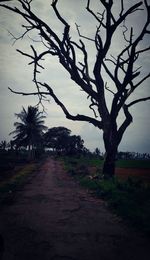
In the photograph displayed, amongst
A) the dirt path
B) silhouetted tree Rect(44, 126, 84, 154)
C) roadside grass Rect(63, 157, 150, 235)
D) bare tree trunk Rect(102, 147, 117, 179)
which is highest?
silhouetted tree Rect(44, 126, 84, 154)

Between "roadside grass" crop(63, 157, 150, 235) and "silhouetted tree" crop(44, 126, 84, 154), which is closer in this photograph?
"roadside grass" crop(63, 157, 150, 235)

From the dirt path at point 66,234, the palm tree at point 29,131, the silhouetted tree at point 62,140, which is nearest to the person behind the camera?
the dirt path at point 66,234

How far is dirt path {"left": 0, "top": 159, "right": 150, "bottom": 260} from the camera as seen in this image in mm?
3783

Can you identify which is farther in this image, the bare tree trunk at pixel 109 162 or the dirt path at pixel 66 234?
the bare tree trunk at pixel 109 162

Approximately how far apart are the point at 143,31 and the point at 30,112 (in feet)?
115

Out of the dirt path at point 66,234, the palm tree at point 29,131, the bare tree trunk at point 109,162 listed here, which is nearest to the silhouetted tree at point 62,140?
the palm tree at point 29,131

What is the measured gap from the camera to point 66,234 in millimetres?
4645

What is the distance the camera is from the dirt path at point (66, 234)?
378cm

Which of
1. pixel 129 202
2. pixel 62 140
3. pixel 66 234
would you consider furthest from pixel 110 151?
pixel 62 140

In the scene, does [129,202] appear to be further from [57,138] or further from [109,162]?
[57,138]

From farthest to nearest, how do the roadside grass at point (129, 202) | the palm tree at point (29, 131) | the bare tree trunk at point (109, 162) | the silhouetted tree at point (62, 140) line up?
1. the silhouetted tree at point (62, 140)
2. the palm tree at point (29, 131)
3. the bare tree trunk at point (109, 162)
4. the roadside grass at point (129, 202)

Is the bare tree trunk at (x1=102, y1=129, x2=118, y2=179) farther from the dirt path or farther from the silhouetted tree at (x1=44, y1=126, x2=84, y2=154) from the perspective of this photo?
the silhouetted tree at (x1=44, y1=126, x2=84, y2=154)

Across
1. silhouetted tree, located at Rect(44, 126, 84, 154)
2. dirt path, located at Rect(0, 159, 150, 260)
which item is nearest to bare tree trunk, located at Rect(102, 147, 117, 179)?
dirt path, located at Rect(0, 159, 150, 260)

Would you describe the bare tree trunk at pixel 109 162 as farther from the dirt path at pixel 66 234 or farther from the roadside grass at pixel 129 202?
the dirt path at pixel 66 234
